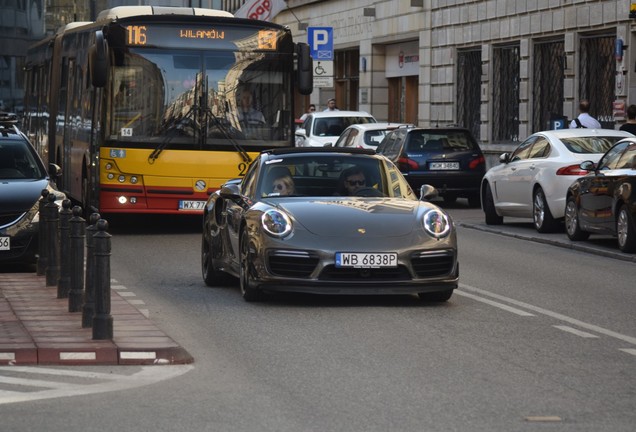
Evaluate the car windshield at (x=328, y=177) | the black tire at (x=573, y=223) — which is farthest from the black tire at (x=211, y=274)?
the black tire at (x=573, y=223)

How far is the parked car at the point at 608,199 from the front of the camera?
18938 millimetres

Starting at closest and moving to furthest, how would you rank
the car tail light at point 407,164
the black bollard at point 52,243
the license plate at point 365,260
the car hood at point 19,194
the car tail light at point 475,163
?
the license plate at point 365,260, the black bollard at point 52,243, the car hood at point 19,194, the car tail light at point 407,164, the car tail light at point 475,163

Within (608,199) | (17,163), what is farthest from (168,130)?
(608,199)

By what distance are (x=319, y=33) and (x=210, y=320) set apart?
96.3 feet

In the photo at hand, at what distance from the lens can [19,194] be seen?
53.8 ft

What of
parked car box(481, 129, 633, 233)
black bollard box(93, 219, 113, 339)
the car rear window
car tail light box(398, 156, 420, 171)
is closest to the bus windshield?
parked car box(481, 129, 633, 233)

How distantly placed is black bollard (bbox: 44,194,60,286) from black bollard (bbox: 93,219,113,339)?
3602 millimetres

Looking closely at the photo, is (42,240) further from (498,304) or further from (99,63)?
(99,63)

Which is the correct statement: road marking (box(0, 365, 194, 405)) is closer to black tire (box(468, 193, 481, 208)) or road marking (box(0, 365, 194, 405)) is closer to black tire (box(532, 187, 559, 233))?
black tire (box(532, 187, 559, 233))

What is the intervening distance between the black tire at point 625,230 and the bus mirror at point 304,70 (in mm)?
4468

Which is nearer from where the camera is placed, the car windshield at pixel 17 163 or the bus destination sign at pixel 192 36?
the car windshield at pixel 17 163

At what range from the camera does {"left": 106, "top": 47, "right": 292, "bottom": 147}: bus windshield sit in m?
21.3

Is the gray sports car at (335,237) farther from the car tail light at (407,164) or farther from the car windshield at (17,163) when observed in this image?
the car tail light at (407,164)

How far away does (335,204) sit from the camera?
1322 cm
